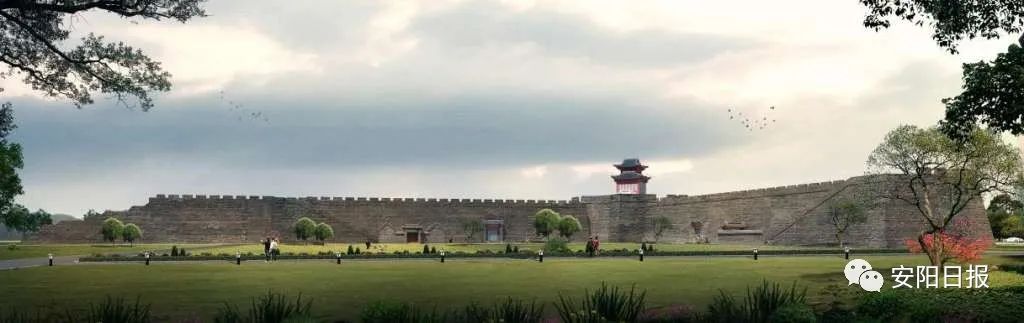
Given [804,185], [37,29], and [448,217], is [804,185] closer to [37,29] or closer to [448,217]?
[448,217]

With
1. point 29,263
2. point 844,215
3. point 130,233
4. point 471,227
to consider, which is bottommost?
point 29,263

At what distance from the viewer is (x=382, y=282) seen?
74.5ft

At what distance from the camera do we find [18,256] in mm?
43125

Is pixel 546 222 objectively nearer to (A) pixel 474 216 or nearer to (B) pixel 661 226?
(B) pixel 661 226

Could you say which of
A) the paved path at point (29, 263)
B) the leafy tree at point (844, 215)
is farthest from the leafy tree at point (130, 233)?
the leafy tree at point (844, 215)

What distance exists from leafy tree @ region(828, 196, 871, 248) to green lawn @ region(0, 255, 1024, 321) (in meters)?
19.9

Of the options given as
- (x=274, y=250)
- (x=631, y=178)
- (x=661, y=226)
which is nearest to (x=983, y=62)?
(x=274, y=250)

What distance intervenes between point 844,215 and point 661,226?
63.1ft

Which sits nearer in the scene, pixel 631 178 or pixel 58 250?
pixel 58 250

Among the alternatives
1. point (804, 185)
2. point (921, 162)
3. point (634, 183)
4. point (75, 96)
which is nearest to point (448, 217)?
point (634, 183)

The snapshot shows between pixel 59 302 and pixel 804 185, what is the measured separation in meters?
49.0

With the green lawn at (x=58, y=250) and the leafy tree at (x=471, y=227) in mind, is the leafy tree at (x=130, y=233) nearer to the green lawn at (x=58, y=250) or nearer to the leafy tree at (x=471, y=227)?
the green lawn at (x=58, y=250)

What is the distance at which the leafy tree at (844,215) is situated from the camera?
168 feet

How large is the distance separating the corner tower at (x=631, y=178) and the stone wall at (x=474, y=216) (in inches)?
288
